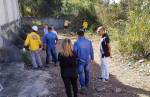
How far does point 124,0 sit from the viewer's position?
22.4 metres

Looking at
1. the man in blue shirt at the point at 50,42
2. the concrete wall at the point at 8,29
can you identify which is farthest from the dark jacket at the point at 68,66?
the concrete wall at the point at 8,29

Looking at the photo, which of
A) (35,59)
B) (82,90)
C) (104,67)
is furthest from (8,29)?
(82,90)

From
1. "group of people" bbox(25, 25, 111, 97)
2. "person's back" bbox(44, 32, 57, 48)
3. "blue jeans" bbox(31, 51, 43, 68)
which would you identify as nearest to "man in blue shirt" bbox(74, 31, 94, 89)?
"group of people" bbox(25, 25, 111, 97)

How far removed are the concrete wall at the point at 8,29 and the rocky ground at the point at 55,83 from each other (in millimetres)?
566

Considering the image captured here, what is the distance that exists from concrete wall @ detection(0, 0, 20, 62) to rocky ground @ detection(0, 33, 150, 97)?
566 millimetres

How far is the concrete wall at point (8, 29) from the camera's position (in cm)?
1490

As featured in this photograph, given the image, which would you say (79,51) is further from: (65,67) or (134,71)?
(134,71)

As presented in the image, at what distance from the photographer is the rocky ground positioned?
1098 cm

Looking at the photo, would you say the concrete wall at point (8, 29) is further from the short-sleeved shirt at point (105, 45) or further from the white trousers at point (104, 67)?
the short-sleeved shirt at point (105, 45)

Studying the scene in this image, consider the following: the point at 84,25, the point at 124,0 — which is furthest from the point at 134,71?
the point at 84,25

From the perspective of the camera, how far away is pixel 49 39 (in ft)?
47.8

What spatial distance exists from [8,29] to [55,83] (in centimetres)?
677

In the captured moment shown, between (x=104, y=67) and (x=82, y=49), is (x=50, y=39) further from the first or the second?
(x=82, y=49)

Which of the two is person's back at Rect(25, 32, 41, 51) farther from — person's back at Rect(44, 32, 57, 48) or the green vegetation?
the green vegetation
